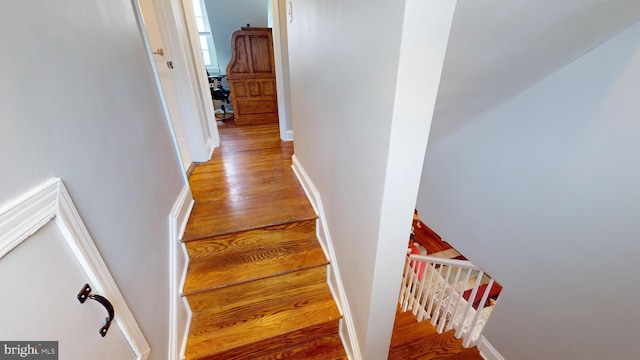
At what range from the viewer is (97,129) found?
78 centimetres

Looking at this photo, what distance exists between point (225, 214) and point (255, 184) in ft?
1.39

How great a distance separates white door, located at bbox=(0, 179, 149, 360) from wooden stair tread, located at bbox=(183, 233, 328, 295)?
0.59 m

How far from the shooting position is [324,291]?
4.78ft

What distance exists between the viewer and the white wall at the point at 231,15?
434 centimetres

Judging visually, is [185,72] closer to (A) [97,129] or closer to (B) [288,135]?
(B) [288,135]

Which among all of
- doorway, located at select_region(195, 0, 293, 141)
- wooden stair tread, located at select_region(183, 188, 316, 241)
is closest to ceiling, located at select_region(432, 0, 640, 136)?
wooden stair tread, located at select_region(183, 188, 316, 241)

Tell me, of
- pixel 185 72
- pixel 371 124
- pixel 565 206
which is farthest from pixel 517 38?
pixel 185 72

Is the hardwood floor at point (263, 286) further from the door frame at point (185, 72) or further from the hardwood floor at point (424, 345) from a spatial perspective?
the door frame at point (185, 72)

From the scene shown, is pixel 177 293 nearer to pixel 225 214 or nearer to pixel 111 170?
pixel 225 214

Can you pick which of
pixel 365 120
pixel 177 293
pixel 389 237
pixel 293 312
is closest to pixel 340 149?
pixel 365 120

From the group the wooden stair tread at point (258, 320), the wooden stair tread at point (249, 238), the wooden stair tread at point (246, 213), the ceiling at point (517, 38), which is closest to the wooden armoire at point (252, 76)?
the wooden stair tread at point (246, 213)

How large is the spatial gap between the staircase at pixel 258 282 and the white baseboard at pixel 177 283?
34 mm

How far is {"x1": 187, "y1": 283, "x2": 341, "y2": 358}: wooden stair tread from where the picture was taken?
125cm

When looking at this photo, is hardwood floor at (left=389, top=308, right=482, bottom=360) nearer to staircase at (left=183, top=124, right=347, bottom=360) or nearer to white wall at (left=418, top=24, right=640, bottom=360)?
white wall at (left=418, top=24, right=640, bottom=360)
